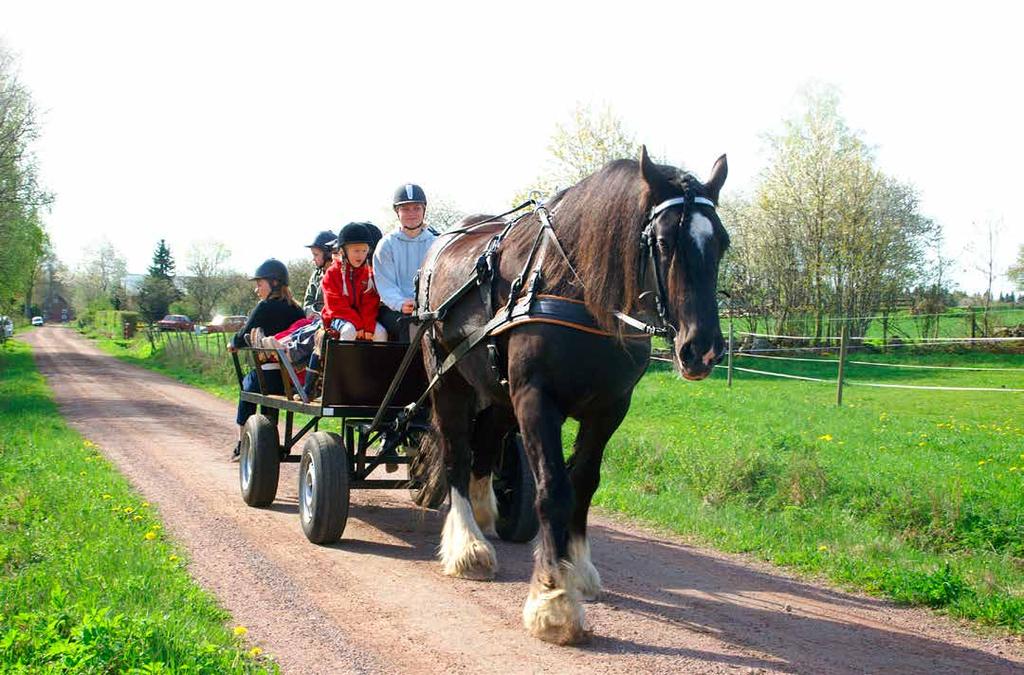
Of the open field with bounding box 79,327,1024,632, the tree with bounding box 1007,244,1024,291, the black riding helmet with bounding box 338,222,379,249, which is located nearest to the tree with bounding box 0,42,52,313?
the open field with bounding box 79,327,1024,632

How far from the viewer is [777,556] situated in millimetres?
5742

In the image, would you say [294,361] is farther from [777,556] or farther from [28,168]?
[28,168]

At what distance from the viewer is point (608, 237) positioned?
4.14 metres

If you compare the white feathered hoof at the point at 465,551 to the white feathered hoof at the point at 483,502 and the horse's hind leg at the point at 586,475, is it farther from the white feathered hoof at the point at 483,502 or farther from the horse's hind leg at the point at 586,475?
the horse's hind leg at the point at 586,475

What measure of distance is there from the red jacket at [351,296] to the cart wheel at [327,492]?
877 millimetres

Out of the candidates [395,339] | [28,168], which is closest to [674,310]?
[395,339]

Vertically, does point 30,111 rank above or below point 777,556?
above

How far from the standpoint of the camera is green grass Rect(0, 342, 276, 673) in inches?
131

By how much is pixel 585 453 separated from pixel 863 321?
26341 mm

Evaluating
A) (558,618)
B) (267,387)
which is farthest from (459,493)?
(267,387)

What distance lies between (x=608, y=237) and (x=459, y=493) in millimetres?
2100

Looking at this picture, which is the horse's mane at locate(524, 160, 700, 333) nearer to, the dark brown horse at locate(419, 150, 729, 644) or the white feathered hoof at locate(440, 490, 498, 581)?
the dark brown horse at locate(419, 150, 729, 644)

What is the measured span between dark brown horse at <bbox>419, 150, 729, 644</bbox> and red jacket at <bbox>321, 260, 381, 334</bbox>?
1.27m

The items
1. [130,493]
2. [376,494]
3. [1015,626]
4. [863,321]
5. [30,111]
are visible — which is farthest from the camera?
[863,321]
